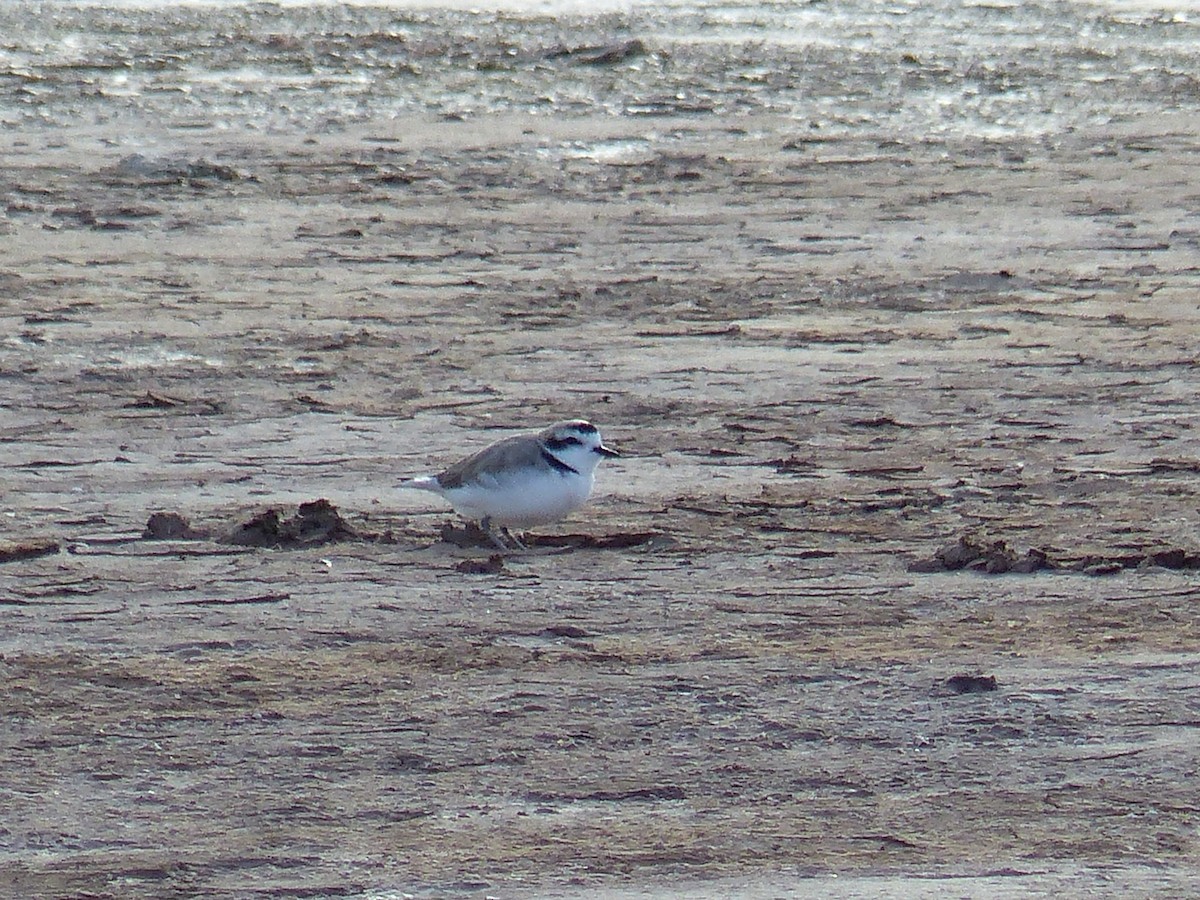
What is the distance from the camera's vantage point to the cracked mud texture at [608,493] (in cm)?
555

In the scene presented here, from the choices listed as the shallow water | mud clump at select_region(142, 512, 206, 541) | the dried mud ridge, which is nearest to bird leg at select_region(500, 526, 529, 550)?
the dried mud ridge

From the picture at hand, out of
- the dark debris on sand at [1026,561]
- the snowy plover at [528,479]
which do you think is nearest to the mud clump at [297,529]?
the snowy plover at [528,479]

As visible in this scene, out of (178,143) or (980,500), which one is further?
(178,143)

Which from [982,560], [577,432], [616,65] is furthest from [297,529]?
[616,65]

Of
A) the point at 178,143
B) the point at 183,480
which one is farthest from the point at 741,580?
the point at 178,143

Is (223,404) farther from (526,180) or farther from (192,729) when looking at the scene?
(526,180)

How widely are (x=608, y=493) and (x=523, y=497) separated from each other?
3.34 feet

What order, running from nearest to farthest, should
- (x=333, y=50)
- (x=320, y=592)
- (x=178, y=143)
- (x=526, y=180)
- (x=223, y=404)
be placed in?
(x=320, y=592)
(x=223, y=404)
(x=526, y=180)
(x=178, y=143)
(x=333, y=50)

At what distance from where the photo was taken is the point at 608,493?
8492 millimetres

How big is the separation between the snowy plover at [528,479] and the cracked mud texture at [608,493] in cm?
18

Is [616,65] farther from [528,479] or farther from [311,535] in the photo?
[528,479]

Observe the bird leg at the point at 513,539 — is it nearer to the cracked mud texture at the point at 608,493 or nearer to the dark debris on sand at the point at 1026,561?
the cracked mud texture at the point at 608,493

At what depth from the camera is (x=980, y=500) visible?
8.40 m

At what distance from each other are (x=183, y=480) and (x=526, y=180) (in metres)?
6.80
